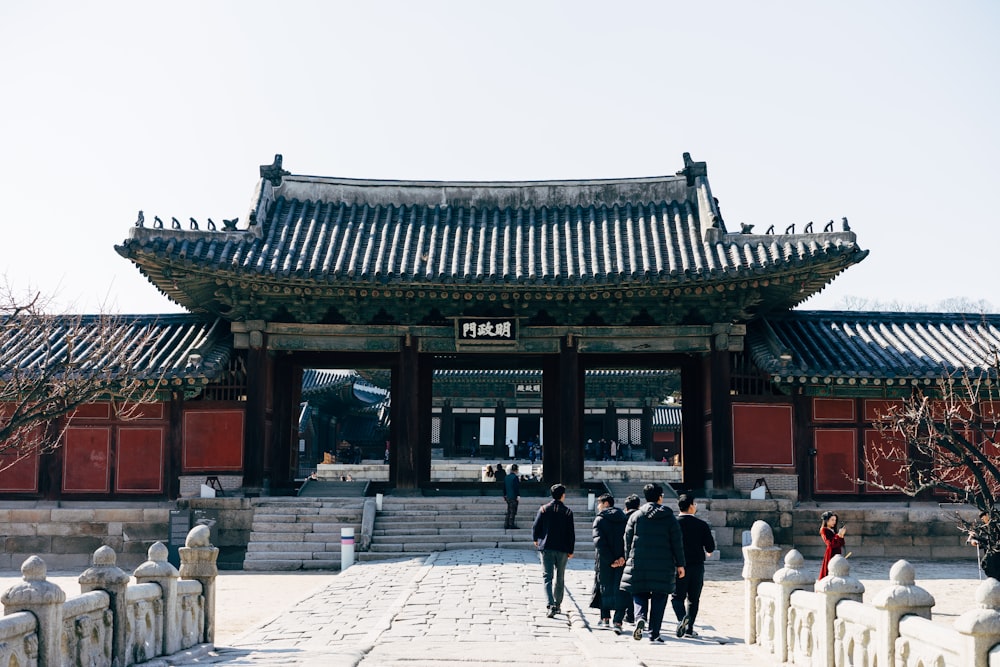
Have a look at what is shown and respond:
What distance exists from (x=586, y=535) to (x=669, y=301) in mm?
5566

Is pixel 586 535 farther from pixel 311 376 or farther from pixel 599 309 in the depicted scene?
pixel 311 376

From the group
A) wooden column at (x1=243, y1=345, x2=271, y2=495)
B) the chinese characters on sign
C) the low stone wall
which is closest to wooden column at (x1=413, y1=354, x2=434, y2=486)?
the chinese characters on sign

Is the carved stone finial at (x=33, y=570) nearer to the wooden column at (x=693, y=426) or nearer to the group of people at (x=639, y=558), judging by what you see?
the group of people at (x=639, y=558)

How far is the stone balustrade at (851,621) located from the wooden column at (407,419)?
11500 mm

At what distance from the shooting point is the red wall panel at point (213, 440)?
22609mm

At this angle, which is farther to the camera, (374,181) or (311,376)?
(311,376)

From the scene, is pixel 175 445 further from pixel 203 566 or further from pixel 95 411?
pixel 203 566

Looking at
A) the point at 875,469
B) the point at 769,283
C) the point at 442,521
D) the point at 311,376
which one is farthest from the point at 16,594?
the point at 311,376

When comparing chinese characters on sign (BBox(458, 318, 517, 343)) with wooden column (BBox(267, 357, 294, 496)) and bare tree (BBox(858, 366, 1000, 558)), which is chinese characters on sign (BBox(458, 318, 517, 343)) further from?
bare tree (BBox(858, 366, 1000, 558))

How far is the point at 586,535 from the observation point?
20438 mm

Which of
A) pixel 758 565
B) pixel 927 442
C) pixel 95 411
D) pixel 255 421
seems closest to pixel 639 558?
pixel 758 565

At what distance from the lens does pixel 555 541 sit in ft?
41.7

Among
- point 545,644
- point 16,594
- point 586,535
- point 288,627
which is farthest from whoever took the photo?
point 586,535

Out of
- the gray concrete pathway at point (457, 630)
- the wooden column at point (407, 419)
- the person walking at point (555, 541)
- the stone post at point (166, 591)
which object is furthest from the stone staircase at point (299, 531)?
the stone post at point (166, 591)
